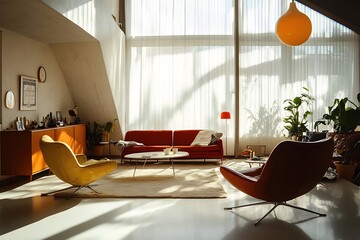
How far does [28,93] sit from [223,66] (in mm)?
4481

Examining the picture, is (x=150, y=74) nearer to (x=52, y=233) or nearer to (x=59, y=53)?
(x=59, y=53)

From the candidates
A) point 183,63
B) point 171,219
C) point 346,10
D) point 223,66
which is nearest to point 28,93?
point 183,63

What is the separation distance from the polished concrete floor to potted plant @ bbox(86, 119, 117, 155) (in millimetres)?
3332

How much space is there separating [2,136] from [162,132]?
3.52 meters

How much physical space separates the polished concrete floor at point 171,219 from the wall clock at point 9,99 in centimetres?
158

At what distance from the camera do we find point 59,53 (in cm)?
695

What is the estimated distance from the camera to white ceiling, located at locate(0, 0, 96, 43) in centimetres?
432

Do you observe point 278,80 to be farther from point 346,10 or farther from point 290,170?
point 290,170

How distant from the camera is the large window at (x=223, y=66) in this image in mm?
8336

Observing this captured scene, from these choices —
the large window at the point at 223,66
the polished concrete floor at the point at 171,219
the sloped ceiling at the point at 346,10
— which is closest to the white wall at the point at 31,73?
the large window at the point at 223,66

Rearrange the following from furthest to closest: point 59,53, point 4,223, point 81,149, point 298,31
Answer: point 81,149
point 59,53
point 298,31
point 4,223

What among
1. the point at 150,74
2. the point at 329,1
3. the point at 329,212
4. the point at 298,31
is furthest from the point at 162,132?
the point at 329,1

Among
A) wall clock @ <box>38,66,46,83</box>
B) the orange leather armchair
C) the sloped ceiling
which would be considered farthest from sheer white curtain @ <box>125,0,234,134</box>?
the sloped ceiling

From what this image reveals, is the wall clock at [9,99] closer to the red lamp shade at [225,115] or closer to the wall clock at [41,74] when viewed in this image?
the wall clock at [41,74]
